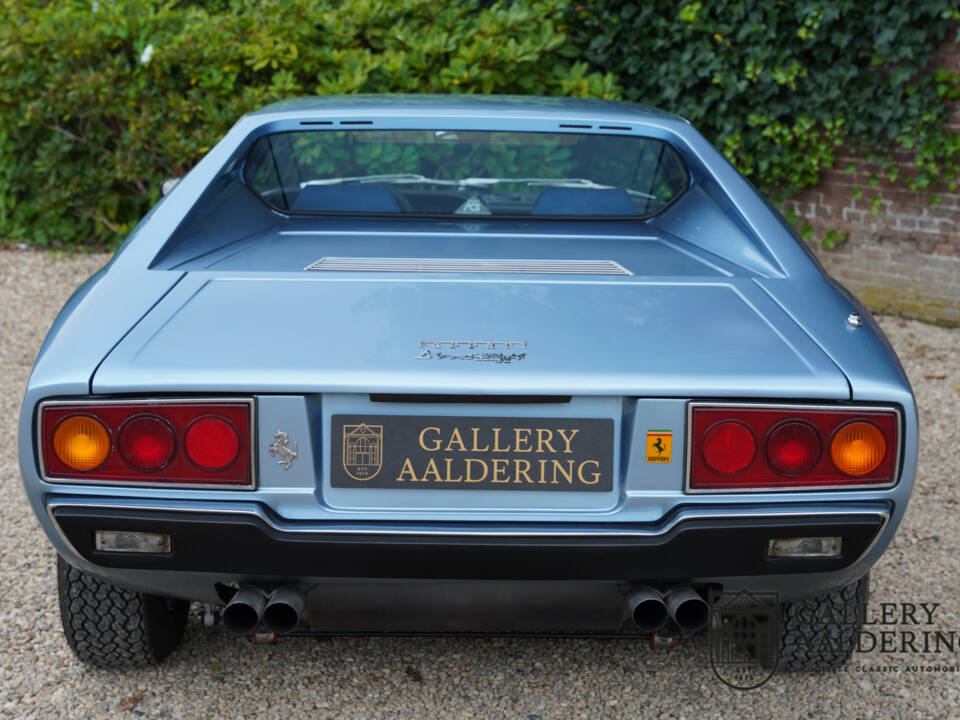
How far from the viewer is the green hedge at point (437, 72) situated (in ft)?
19.7

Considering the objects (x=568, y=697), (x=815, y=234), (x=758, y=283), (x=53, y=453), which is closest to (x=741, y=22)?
(x=815, y=234)

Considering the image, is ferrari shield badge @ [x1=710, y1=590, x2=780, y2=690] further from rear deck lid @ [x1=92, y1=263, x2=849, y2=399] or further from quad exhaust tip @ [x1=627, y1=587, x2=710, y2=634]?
rear deck lid @ [x1=92, y1=263, x2=849, y2=399]

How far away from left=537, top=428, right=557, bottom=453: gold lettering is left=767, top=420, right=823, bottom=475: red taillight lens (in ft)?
1.39

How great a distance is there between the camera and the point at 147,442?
1.96 meters

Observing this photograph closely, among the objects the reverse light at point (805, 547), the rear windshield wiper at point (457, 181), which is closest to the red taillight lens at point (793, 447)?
the reverse light at point (805, 547)

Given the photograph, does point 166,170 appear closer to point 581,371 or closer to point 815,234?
point 815,234

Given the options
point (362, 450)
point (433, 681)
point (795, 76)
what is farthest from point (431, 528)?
point (795, 76)

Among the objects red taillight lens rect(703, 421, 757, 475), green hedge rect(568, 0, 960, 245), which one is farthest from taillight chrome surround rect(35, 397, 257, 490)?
green hedge rect(568, 0, 960, 245)

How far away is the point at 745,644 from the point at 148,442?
1.63 metres

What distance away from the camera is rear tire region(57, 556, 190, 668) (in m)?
2.44

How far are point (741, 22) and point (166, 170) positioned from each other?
410 centimetres

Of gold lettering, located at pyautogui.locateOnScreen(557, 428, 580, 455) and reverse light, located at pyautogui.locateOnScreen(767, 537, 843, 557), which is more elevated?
gold lettering, located at pyautogui.locateOnScreen(557, 428, 580, 455)

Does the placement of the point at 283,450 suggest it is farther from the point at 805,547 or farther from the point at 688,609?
the point at 805,547

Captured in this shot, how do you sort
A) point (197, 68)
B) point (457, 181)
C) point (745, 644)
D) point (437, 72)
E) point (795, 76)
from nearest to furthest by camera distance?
point (745, 644), point (457, 181), point (795, 76), point (437, 72), point (197, 68)
